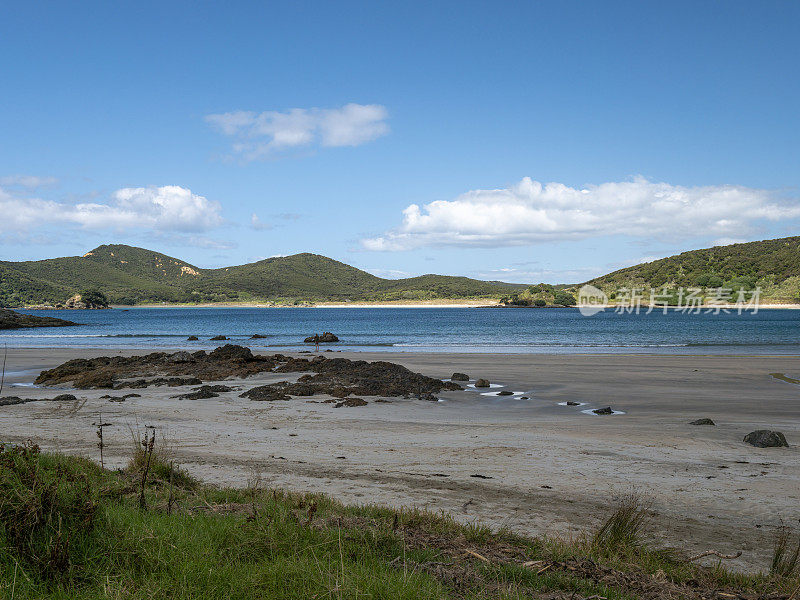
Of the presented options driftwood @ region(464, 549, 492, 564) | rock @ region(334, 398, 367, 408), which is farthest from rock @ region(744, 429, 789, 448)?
rock @ region(334, 398, 367, 408)

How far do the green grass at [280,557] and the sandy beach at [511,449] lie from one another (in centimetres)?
134

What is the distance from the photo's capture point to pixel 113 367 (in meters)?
28.6

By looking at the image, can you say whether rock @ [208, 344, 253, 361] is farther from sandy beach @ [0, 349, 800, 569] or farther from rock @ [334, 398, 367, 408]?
rock @ [334, 398, 367, 408]

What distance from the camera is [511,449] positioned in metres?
11.8

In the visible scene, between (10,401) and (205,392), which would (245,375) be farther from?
(10,401)

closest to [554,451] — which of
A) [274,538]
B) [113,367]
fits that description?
[274,538]

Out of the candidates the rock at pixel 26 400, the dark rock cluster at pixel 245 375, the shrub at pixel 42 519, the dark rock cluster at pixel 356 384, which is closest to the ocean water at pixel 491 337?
the dark rock cluster at pixel 245 375

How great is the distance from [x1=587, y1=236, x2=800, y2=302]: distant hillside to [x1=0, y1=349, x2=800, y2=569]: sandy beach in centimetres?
14984

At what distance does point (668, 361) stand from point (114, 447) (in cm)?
3232

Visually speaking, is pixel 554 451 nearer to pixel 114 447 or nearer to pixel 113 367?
pixel 114 447

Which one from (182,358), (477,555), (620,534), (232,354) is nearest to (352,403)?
(620,534)

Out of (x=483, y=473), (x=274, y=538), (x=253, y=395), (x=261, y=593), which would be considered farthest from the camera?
(x=253, y=395)

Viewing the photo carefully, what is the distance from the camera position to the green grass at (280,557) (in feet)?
13.1

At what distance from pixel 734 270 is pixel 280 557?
183 m
